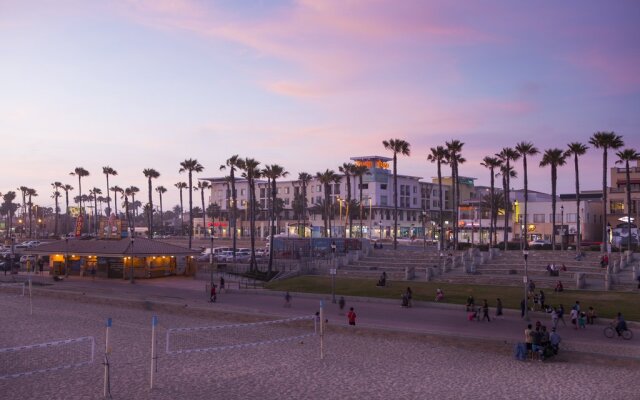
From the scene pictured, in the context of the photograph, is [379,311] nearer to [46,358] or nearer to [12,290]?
[46,358]

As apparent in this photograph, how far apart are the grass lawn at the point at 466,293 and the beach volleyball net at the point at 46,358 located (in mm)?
24736

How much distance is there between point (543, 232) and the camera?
107m

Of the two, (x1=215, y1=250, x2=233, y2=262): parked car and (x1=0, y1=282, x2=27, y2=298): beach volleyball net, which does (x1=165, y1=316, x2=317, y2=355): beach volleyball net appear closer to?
Answer: (x1=0, y1=282, x2=27, y2=298): beach volleyball net

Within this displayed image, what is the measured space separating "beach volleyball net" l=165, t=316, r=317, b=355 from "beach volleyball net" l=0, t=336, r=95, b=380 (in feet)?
12.1

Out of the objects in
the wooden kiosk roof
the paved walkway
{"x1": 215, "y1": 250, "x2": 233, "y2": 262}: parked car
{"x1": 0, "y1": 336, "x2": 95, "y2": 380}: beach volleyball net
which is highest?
the wooden kiosk roof

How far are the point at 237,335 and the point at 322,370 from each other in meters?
8.78

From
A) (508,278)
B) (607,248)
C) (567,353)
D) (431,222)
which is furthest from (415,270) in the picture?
(431,222)

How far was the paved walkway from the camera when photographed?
91.7ft

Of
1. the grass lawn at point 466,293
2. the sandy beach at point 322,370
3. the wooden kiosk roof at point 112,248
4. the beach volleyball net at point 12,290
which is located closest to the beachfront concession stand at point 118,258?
the wooden kiosk roof at point 112,248

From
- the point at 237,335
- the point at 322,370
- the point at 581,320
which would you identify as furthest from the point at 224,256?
the point at 322,370

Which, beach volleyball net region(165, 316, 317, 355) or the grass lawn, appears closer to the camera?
beach volleyball net region(165, 316, 317, 355)

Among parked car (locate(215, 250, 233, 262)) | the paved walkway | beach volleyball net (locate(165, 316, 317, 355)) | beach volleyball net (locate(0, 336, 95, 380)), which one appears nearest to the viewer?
beach volleyball net (locate(0, 336, 95, 380))

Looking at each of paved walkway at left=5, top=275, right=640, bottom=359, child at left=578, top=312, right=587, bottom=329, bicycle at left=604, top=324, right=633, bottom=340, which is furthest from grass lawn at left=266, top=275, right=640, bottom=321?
bicycle at left=604, top=324, right=633, bottom=340

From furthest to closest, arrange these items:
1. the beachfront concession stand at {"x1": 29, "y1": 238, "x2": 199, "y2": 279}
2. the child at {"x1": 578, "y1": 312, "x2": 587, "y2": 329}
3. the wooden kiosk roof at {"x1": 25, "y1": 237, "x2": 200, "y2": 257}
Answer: the beachfront concession stand at {"x1": 29, "y1": 238, "x2": 199, "y2": 279} → the wooden kiosk roof at {"x1": 25, "y1": 237, "x2": 200, "y2": 257} → the child at {"x1": 578, "y1": 312, "x2": 587, "y2": 329}
